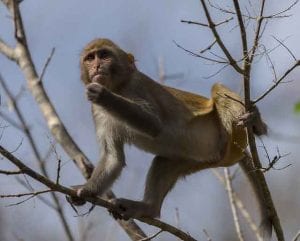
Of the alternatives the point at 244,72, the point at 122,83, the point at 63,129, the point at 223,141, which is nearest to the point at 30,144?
the point at 63,129

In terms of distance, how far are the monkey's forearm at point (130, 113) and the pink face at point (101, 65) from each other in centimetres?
53

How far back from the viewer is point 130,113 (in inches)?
386

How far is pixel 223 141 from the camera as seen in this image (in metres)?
10.7

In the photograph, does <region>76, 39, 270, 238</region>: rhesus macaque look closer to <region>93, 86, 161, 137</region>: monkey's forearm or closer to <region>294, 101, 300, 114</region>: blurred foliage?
<region>93, 86, 161, 137</region>: monkey's forearm

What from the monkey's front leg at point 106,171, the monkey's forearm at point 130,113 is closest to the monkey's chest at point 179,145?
the monkey's front leg at point 106,171

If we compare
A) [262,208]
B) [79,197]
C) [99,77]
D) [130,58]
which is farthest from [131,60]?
[262,208]

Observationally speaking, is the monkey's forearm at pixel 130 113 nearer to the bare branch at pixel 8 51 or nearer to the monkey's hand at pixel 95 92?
the monkey's hand at pixel 95 92

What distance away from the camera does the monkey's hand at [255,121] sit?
8867 mm

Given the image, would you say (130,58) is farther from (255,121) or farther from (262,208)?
(262,208)

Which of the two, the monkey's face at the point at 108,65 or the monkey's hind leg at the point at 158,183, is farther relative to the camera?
the monkey's face at the point at 108,65

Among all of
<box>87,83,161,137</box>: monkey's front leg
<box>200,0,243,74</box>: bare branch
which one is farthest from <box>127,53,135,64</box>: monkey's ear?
<box>200,0,243,74</box>: bare branch

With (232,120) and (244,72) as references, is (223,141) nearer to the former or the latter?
(232,120)

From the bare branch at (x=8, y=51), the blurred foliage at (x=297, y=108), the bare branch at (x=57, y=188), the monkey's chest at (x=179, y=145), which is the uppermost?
the bare branch at (x=8, y=51)

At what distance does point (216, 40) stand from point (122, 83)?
3.08 meters
